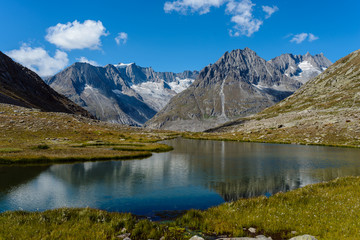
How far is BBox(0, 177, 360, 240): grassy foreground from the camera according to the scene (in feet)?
38.9

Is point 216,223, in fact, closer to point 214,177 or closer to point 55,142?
point 214,177

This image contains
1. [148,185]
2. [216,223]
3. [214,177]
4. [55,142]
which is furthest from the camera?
[55,142]

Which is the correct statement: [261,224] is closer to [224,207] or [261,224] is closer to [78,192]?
[224,207]

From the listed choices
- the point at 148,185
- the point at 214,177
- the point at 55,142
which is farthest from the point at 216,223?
the point at 55,142

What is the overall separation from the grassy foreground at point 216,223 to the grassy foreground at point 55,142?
32.9 m

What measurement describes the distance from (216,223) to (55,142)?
65292mm

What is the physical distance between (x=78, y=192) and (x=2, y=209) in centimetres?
706

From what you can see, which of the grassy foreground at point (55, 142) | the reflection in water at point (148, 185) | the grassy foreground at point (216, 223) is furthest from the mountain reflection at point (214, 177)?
the grassy foreground at point (216, 223)

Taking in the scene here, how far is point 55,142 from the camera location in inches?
2616

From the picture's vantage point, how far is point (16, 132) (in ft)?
234

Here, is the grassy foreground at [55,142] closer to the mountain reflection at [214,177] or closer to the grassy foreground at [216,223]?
the mountain reflection at [214,177]

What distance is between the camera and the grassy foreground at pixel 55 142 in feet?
151

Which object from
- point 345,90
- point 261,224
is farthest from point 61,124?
point 345,90

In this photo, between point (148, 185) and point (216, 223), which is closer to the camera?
point (216, 223)
